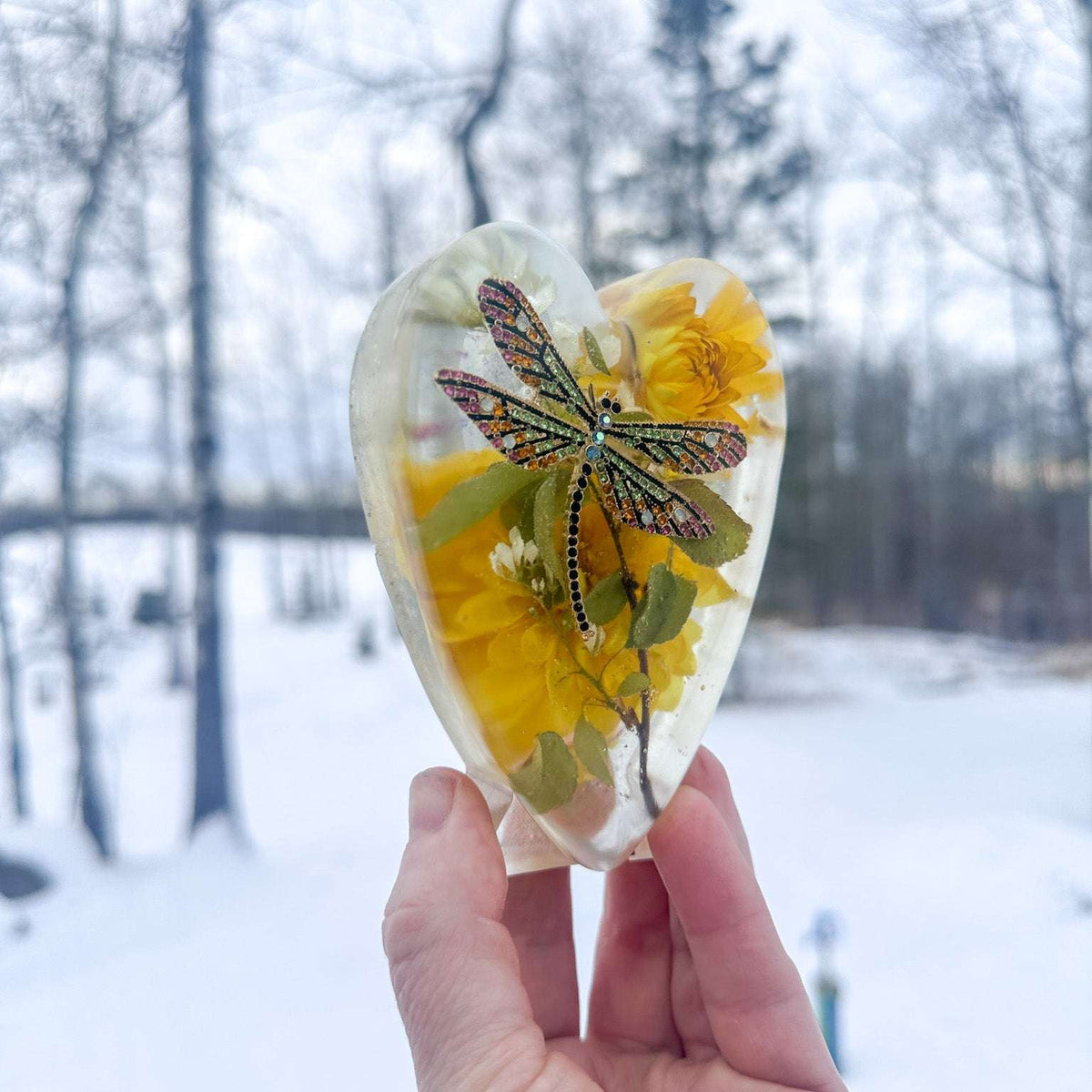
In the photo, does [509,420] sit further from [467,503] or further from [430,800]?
[430,800]

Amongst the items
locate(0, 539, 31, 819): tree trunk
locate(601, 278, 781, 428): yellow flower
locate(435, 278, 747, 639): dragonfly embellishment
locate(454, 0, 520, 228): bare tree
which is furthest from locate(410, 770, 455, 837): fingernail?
locate(0, 539, 31, 819): tree trunk

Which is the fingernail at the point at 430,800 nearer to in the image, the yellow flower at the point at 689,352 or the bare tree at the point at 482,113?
the yellow flower at the point at 689,352

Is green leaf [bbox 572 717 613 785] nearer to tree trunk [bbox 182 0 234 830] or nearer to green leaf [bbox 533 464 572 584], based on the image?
green leaf [bbox 533 464 572 584]

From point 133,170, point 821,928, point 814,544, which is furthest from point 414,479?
point 814,544

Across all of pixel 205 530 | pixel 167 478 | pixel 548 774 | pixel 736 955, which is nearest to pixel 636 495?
pixel 548 774

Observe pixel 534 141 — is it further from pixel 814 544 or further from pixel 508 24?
pixel 814 544

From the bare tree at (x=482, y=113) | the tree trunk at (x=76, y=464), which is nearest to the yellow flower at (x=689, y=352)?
the bare tree at (x=482, y=113)
